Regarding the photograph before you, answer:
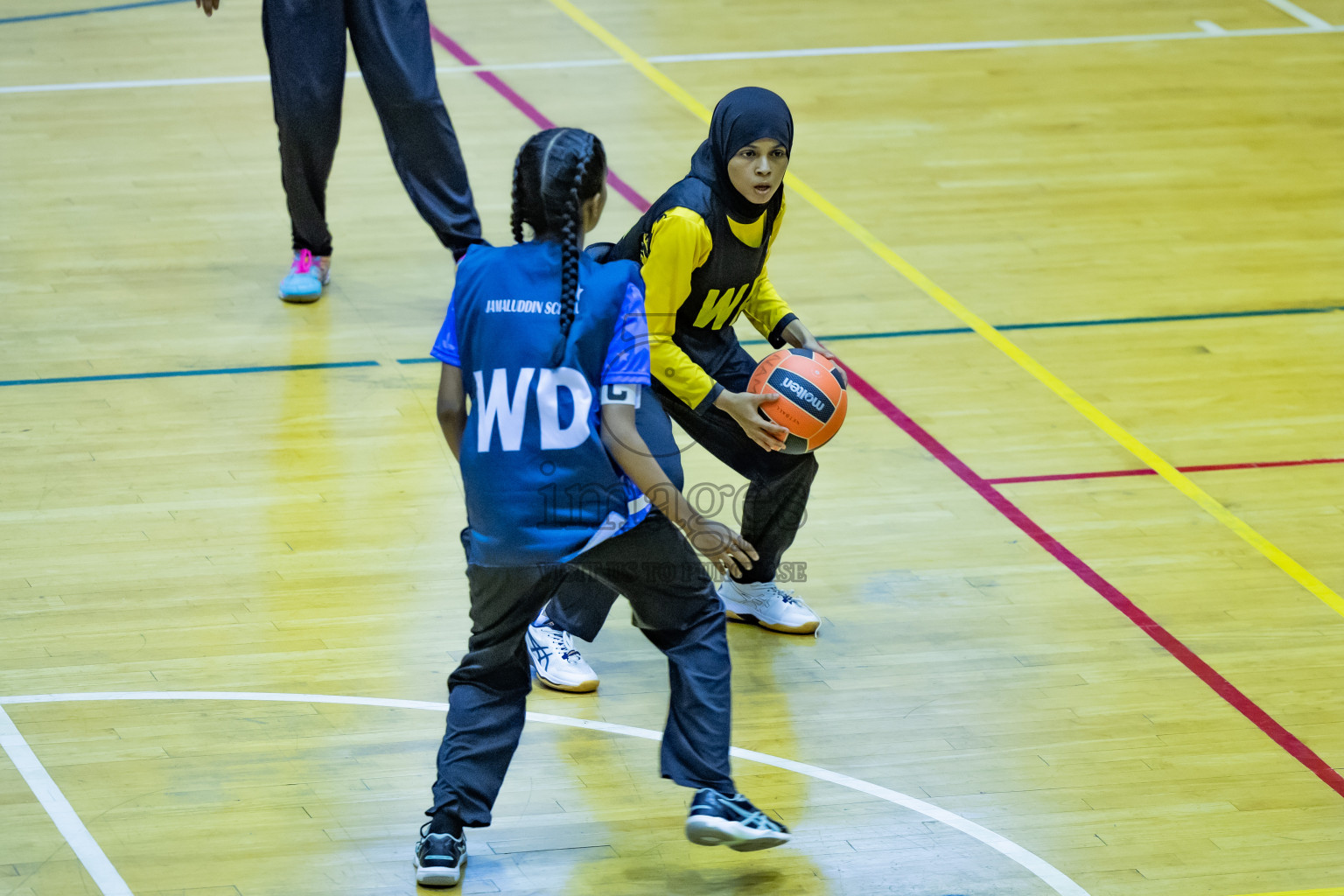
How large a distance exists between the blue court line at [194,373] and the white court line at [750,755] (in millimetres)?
1855

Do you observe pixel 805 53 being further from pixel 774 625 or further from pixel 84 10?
pixel 774 625

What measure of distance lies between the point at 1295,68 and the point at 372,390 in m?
6.12

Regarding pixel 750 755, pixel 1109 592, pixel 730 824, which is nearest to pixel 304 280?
pixel 750 755

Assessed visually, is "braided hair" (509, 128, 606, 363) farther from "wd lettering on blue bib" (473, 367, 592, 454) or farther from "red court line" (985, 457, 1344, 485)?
"red court line" (985, 457, 1344, 485)

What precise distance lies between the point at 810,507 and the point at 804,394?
1.01 metres

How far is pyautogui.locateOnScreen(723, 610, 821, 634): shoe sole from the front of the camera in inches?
170

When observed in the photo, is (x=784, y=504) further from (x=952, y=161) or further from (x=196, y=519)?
(x=952, y=161)

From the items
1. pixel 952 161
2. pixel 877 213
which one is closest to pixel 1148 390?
pixel 877 213

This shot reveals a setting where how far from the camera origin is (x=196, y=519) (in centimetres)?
472

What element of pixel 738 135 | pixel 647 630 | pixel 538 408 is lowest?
pixel 647 630

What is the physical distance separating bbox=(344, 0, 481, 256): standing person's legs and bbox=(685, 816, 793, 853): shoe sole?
319cm

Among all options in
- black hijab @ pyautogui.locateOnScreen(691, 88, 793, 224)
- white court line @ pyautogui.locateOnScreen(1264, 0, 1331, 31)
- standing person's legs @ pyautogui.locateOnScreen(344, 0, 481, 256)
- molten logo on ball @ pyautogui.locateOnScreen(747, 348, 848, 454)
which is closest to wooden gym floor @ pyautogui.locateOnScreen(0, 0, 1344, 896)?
standing person's legs @ pyautogui.locateOnScreen(344, 0, 481, 256)

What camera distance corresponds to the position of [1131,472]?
518 cm

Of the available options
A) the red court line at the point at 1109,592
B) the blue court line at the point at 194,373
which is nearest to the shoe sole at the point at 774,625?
the red court line at the point at 1109,592
